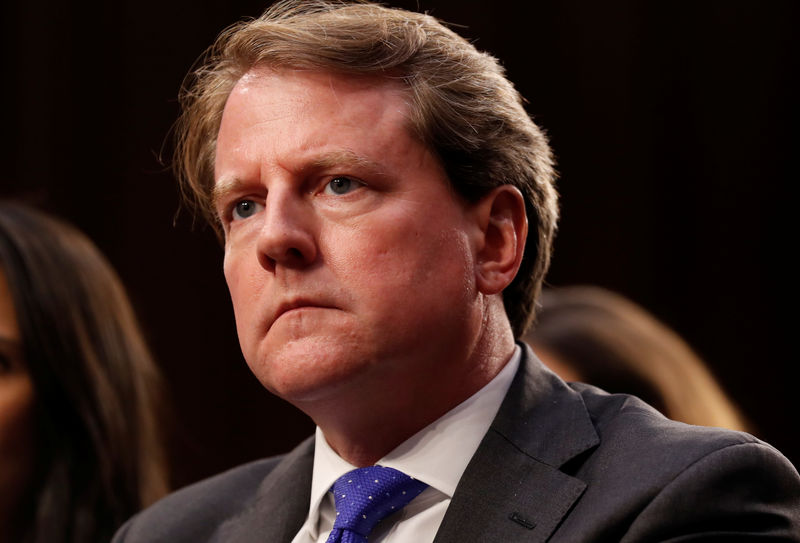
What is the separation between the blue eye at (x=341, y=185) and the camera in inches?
77.0

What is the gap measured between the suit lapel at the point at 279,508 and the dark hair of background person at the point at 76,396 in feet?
2.50

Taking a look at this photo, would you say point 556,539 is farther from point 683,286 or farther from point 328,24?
point 683,286

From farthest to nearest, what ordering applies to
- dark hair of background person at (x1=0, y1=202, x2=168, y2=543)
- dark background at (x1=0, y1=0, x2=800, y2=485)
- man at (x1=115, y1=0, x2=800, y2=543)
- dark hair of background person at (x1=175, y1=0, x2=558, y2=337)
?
dark background at (x1=0, y1=0, x2=800, y2=485) < dark hair of background person at (x1=0, y1=202, x2=168, y2=543) < dark hair of background person at (x1=175, y1=0, x2=558, y2=337) < man at (x1=115, y1=0, x2=800, y2=543)

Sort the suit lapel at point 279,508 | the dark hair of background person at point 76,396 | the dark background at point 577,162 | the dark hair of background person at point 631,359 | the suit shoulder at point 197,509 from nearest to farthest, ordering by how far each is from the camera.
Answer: the suit lapel at point 279,508 → the suit shoulder at point 197,509 → the dark hair of background person at point 76,396 → the dark hair of background person at point 631,359 → the dark background at point 577,162

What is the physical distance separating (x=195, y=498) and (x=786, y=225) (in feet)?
8.71

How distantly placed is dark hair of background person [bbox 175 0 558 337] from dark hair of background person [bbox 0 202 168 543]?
2.45 feet

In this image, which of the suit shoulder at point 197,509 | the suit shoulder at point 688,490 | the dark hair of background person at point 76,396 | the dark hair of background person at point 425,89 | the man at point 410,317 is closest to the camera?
the suit shoulder at point 688,490

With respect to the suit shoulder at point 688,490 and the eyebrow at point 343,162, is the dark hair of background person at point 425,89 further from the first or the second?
the suit shoulder at point 688,490

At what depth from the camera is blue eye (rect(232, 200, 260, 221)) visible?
6.84 feet

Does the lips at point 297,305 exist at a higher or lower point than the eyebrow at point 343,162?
lower

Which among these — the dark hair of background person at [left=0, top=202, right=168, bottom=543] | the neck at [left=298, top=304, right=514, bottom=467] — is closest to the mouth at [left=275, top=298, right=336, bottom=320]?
the neck at [left=298, top=304, right=514, bottom=467]

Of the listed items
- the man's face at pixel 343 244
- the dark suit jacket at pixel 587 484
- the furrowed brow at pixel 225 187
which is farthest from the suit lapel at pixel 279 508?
the furrowed brow at pixel 225 187

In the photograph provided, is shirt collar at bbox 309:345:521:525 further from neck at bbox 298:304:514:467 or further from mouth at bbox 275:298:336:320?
mouth at bbox 275:298:336:320

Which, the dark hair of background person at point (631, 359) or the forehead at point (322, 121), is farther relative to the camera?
the dark hair of background person at point (631, 359)
